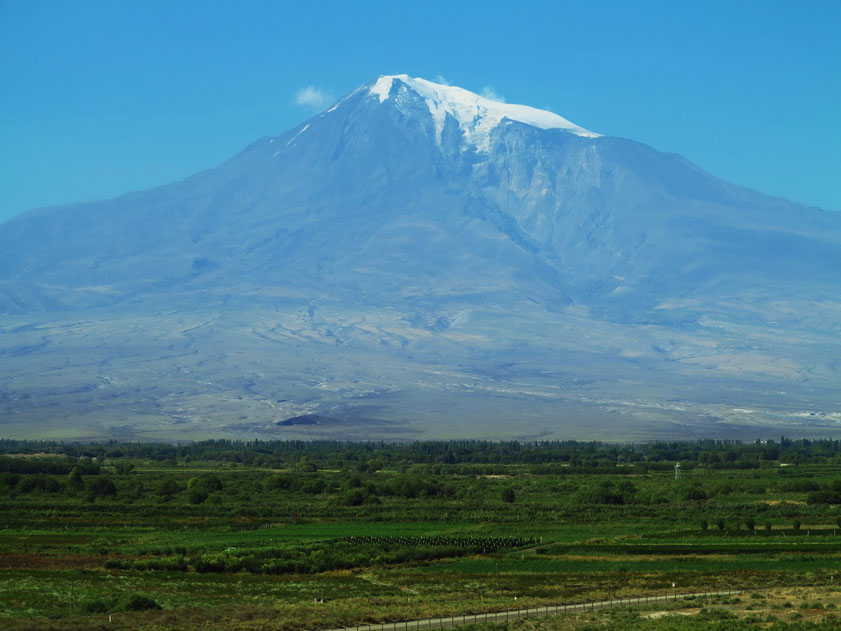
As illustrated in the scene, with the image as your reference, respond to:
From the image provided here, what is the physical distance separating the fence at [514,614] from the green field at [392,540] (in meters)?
0.65

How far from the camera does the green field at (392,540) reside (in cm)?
3048

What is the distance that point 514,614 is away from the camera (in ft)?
96.3

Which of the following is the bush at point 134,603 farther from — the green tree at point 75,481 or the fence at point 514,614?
the green tree at point 75,481

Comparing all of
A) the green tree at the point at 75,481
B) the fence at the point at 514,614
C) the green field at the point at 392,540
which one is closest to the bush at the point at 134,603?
the green field at the point at 392,540

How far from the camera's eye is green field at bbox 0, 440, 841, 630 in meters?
30.5

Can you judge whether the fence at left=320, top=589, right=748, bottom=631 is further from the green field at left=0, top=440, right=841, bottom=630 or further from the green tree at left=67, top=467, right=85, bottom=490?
the green tree at left=67, top=467, right=85, bottom=490

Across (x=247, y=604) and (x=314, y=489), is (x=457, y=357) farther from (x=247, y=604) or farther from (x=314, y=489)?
(x=247, y=604)

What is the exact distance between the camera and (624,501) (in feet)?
198

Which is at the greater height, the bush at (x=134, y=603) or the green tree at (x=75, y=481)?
the green tree at (x=75, y=481)

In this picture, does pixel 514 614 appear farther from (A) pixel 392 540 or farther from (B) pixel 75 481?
(B) pixel 75 481

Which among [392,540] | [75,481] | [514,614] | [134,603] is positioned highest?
[75,481]

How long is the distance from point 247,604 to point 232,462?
60.6 m

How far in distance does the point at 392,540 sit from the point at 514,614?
53.3ft

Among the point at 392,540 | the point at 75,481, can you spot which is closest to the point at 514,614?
the point at 392,540
